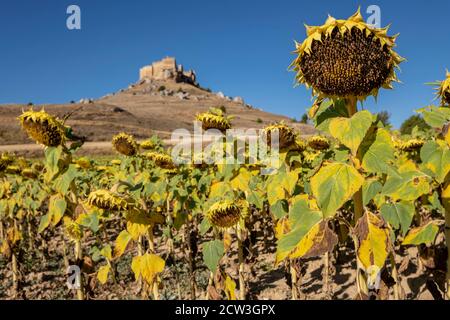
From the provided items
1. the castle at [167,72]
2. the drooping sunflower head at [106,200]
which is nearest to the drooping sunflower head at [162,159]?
the drooping sunflower head at [106,200]

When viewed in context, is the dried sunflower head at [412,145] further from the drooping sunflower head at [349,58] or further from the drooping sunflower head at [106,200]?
the drooping sunflower head at [106,200]

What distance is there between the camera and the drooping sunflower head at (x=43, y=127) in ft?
8.16

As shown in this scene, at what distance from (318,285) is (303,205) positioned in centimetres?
365

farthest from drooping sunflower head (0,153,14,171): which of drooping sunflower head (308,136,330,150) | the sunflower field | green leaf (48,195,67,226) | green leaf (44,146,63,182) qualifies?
drooping sunflower head (308,136,330,150)

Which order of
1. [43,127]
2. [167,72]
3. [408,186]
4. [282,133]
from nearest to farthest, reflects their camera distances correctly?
[408,186] → [43,127] → [282,133] → [167,72]

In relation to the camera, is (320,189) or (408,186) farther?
(408,186)

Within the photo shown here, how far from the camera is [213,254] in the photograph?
279cm

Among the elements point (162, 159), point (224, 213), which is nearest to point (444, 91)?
point (224, 213)

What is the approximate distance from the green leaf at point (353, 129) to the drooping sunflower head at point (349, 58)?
0.53ft

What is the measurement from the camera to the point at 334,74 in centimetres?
140

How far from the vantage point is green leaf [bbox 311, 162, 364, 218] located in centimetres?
126

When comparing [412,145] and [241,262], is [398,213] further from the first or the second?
[412,145]

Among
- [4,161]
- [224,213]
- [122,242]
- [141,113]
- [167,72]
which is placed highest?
[167,72]

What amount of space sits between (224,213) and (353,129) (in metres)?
1.72
